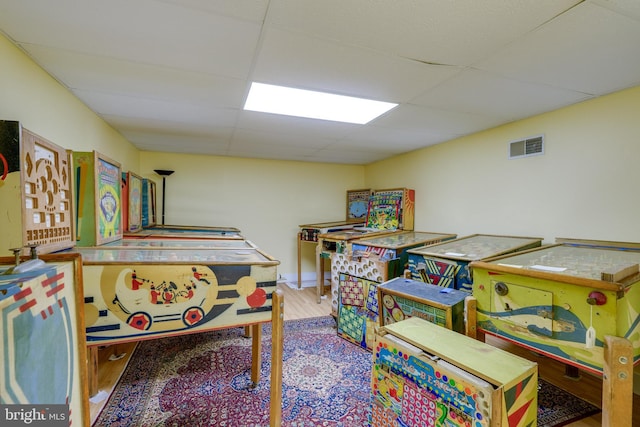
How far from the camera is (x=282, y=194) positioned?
437cm

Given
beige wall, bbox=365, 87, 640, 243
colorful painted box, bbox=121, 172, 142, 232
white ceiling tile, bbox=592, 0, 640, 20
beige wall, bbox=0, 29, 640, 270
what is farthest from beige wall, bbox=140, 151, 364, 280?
white ceiling tile, bbox=592, 0, 640, 20

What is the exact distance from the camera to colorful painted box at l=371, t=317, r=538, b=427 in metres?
1.03

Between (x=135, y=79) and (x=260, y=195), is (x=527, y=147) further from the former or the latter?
(x=260, y=195)

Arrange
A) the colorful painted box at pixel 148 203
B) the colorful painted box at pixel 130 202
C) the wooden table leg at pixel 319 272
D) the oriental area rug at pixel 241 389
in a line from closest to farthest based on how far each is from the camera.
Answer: the oriental area rug at pixel 241 389
the colorful painted box at pixel 130 202
the colorful painted box at pixel 148 203
the wooden table leg at pixel 319 272

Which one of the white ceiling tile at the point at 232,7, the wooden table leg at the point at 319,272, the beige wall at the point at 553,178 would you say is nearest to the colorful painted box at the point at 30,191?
the white ceiling tile at the point at 232,7

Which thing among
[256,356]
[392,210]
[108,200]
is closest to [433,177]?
[392,210]

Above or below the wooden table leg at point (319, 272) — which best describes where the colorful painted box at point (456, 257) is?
above

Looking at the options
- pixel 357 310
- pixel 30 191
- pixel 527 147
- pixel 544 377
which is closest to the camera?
pixel 30 191

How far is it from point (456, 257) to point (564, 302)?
2.30 feet

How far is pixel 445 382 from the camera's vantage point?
1.13 metres

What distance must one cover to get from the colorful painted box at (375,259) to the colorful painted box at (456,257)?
0.25 meters

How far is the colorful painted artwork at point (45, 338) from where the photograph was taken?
60 cm

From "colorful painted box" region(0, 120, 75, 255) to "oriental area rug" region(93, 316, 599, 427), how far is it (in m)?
1.07

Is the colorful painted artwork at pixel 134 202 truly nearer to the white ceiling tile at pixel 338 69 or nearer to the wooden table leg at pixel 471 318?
the white ceiling tile at pixel 338 69
